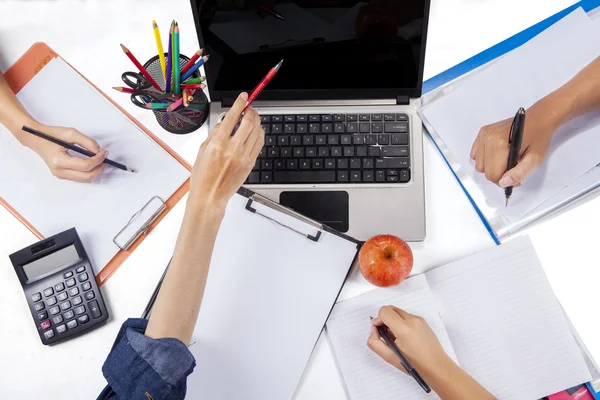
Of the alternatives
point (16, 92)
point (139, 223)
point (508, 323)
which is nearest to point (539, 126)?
point (508, 323)

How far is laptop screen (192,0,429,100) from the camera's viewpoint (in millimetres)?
799

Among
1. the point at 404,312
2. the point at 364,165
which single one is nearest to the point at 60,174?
the point at 364,165

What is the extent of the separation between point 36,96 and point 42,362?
46cm

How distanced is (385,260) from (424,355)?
153 mm

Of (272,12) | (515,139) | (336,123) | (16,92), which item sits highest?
(16,92)

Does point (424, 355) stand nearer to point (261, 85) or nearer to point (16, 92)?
point (261, 85)

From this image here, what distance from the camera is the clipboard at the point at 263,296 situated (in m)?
0.88

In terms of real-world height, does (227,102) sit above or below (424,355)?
above

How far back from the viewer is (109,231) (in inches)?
37.3

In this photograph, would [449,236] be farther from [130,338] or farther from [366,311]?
[130,338]

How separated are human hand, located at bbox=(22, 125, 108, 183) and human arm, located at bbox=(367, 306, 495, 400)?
1.72 ft

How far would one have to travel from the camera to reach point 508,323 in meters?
0.87

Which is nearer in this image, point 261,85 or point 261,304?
point 261,85

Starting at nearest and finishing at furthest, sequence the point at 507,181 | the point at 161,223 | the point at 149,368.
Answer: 1. the point at 149,368
2. the point at 507,181
3. the point at 161,223
